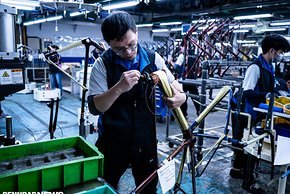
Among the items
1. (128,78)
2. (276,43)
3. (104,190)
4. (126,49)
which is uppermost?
(276,43)

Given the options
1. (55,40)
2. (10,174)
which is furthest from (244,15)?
(55,40)

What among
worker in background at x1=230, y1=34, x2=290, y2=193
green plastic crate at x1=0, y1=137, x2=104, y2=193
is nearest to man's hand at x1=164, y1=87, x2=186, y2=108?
green plastic crate at x1=0, y1=137, x2=104, y2=193

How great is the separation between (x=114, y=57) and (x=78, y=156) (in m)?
0.58

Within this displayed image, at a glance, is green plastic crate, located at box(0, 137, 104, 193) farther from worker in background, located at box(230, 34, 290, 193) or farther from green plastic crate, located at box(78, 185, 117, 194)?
worker in background, located at box(230, 34, 290, 193)

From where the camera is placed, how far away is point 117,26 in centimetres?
121

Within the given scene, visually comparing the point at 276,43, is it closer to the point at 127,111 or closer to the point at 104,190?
the point at 127,111

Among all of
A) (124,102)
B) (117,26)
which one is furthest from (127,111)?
(117,26)

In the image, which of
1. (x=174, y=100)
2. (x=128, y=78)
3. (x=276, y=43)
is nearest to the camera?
(x=128, y=78)

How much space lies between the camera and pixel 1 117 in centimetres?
530

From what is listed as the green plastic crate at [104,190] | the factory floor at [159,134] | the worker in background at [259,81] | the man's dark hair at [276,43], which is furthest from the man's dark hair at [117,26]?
the man's dark hair at [276,43]

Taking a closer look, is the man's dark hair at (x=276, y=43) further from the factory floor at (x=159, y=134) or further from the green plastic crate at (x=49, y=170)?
the green plastic crate at (x=49, y=170)

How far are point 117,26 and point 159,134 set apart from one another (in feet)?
12.3

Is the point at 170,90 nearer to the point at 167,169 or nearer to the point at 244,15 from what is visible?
the point at 167,169

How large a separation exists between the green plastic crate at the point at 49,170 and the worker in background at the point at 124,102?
0.24m
